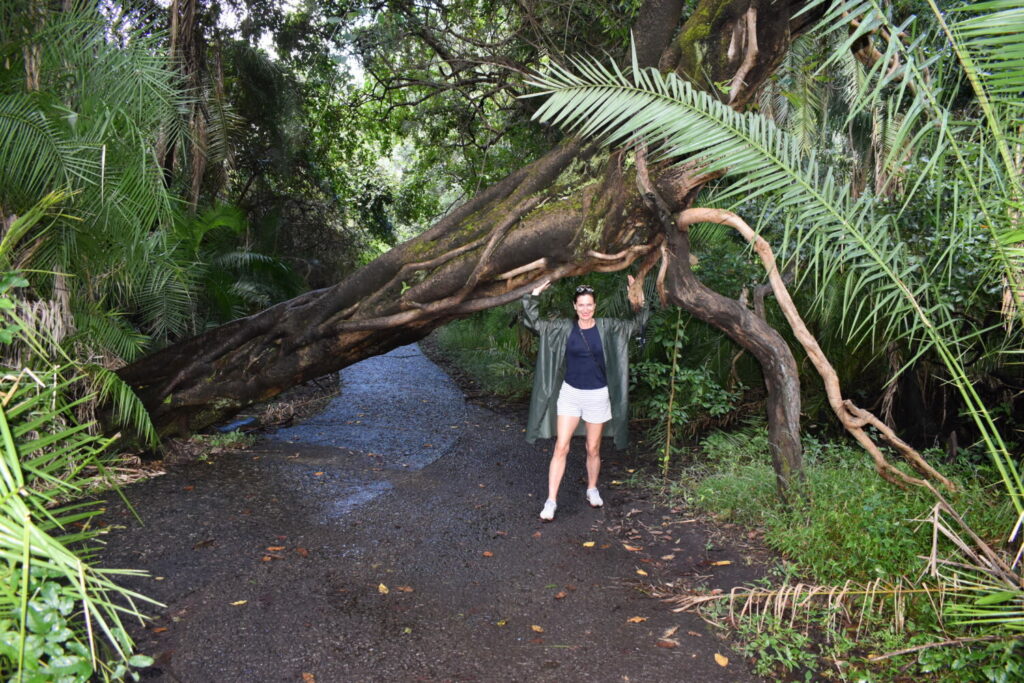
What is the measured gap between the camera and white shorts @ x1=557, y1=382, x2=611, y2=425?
547cm

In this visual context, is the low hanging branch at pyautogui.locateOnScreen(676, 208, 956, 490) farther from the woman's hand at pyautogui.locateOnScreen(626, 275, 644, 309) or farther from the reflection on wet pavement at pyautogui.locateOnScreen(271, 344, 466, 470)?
the reflection on wet pavement at pyautogui.locateOnScreen(271, 344, 466, 470)

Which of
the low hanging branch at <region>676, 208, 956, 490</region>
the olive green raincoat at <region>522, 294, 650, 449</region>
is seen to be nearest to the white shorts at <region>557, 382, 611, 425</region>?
the olive green raincoat at <region>522, 294, 650, 449</region>

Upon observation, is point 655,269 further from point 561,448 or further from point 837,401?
point 837,401

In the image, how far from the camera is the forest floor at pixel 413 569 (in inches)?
140

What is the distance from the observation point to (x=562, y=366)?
626cm

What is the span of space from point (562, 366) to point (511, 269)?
0.98 meters

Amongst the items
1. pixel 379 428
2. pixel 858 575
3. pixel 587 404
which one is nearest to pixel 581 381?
pixel 587 404

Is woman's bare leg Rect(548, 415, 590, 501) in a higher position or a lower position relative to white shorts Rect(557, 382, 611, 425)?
lower

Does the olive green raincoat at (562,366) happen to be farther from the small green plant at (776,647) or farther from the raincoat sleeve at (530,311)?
the small green plant at (776,647)

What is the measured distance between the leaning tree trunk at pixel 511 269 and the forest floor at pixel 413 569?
83 centimetres

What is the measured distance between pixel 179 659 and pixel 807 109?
27.0 feet

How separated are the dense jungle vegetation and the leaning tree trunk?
8 centimetres

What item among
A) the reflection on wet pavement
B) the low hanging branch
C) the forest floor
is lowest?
the reflection on wet pavement

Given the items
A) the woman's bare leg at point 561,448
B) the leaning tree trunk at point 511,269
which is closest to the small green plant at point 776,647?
the leaning tree trunk at point 511,269
